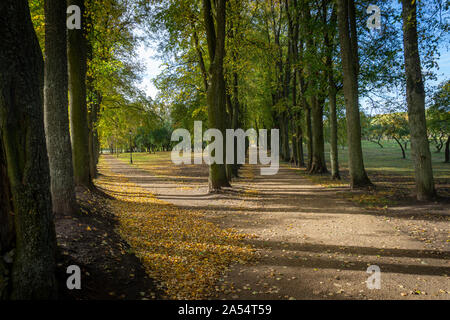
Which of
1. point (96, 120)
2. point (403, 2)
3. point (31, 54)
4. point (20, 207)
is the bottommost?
point (20, 207)

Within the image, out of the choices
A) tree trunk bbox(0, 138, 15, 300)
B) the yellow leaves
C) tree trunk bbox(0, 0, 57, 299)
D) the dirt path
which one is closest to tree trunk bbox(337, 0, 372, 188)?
the dirt path

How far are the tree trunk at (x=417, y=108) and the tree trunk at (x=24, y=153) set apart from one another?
1073cm

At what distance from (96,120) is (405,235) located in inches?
835

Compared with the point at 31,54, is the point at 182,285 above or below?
below

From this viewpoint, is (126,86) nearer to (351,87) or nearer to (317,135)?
(317,135)

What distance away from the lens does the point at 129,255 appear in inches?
219

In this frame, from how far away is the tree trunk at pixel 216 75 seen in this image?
12.6m

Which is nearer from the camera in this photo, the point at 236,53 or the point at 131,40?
the point at 236,53

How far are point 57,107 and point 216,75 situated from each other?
25.2 feet

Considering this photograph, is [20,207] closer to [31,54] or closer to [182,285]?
[31,54]

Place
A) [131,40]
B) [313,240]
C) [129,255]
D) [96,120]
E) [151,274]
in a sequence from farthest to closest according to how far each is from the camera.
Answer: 1. [96,120]
2. [131,40]
3. [313,240]
4. [129,255]
5. [151,274]

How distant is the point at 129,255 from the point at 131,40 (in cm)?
1715
